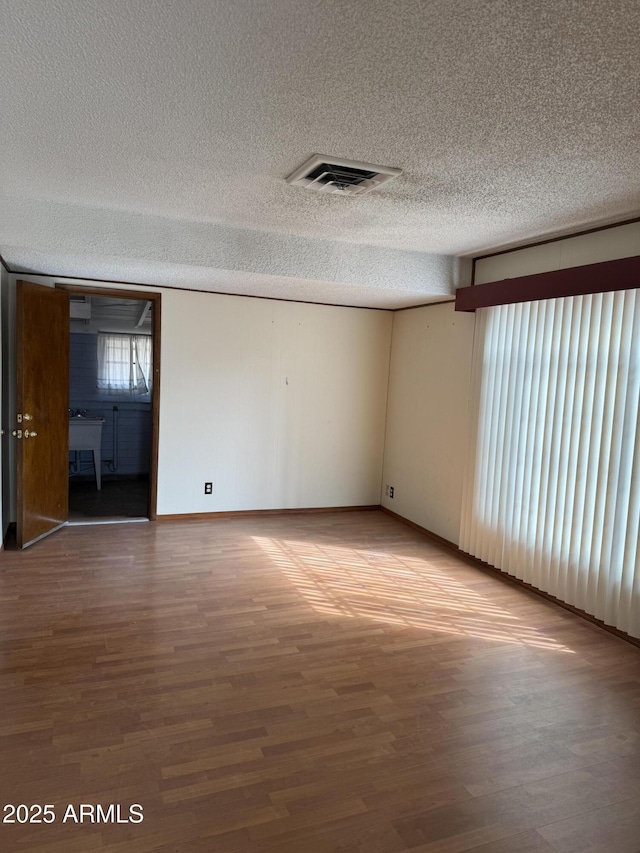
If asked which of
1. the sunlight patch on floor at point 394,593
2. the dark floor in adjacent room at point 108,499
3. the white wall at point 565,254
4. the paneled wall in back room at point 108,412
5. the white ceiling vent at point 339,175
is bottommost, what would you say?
the sunlight patch on floor at point 394,593

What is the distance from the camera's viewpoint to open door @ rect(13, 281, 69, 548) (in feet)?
14.8

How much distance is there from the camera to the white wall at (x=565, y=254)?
3457 millimetres

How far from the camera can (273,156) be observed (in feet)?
8.88

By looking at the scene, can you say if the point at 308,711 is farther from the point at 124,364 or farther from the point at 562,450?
the point at 124,364

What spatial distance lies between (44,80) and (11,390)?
336cm

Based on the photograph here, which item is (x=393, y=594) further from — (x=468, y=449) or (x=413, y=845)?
(x=413, y=845)

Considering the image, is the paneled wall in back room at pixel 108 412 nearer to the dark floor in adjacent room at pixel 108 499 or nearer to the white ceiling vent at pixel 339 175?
the dark floor in adjacent room at pixel 108 499

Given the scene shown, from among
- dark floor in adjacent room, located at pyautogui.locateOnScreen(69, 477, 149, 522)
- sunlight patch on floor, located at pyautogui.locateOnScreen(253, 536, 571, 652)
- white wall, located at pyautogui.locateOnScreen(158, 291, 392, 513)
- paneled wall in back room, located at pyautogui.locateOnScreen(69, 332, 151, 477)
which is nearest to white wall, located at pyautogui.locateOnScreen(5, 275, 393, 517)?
white wall, located at pyautogui.locateOnScreen(158, 291, 392, 513)

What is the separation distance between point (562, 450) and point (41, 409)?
3.95 meters

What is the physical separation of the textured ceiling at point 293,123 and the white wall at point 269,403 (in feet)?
4.49

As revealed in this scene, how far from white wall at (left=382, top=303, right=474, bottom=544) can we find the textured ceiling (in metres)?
1.20

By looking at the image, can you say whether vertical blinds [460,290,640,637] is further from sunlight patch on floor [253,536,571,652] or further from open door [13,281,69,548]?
open door [13,281,69,548]

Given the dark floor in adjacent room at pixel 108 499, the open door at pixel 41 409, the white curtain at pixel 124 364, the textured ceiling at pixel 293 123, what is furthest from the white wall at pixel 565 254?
the white curtain at pixel 124 364

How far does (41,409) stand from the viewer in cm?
478
